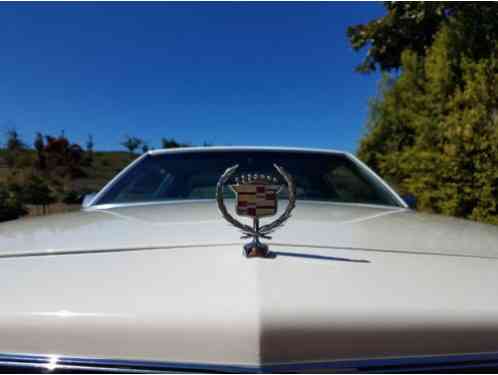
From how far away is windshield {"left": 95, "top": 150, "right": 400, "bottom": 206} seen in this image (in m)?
2.42

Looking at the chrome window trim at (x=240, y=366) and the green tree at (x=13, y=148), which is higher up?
the green tree at (x=13, y=148)

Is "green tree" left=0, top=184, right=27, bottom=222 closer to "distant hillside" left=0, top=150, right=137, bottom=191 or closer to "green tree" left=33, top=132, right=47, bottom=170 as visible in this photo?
"distant hillside" left=0, top=150, right=137, bottom=191

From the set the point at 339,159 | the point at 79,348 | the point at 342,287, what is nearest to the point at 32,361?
the point at 79,348

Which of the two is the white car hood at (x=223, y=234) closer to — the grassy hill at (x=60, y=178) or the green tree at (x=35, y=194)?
the grassy hill at (x=60, y=178)

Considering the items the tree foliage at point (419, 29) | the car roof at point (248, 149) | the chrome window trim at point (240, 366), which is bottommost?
the chrome window trim at point (240, 366)

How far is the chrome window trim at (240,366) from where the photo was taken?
671 millimetres

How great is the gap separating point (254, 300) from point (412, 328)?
31 cm

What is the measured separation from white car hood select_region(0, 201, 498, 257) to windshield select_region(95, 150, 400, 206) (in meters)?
0.88

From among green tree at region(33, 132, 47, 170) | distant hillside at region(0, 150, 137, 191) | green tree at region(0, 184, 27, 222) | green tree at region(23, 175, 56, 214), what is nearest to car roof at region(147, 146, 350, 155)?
green tree at region(0, 184, 27, 222)

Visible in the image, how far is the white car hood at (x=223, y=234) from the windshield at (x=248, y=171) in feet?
2.89

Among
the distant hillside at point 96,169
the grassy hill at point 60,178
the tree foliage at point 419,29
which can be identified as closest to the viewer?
the tree foliage at point 419,29

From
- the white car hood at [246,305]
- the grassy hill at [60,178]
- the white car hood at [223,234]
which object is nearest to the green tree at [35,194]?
the grassy hill at [60,178]

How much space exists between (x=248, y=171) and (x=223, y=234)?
4.54 feet

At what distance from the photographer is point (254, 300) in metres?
0.68
